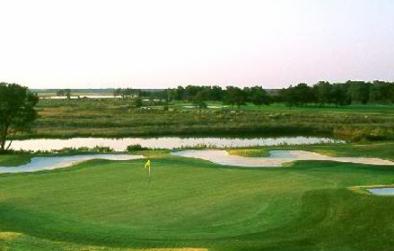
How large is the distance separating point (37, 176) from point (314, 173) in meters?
13.7

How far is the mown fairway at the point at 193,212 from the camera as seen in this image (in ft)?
51.0

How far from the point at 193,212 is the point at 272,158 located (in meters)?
17.9

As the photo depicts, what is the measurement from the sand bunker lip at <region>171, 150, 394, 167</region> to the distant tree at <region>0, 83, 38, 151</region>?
1598 centimetres

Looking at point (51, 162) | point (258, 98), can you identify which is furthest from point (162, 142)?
point (258, 98)

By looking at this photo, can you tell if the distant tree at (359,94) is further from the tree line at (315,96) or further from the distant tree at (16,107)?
the distant tree at (16,107)

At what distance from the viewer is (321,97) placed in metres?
130

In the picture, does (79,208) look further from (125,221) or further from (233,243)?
(233,243)

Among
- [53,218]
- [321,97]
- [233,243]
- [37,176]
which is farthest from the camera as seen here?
[321,97]

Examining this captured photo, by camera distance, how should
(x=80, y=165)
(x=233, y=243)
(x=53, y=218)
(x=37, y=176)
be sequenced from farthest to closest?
(x=80, y=165) → (x=37, y=176) → (x=53, y=218) → (x=233, y=243)

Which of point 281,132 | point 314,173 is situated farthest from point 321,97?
point 314,173

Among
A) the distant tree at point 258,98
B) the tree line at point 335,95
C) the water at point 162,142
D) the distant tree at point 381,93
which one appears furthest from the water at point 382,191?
the distant tree at point 381,93

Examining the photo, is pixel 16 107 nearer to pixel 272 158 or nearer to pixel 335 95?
pixel 272 158

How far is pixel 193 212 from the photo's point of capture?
59.8ft

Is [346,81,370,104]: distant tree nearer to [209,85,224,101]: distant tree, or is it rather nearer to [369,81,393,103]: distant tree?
[369,81,393,103]: distant tree
